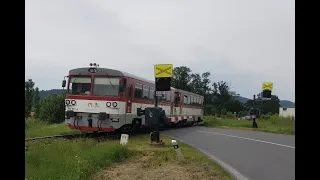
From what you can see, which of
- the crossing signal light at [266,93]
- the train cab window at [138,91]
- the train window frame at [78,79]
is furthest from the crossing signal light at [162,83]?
the crossing signal light at [266,93]

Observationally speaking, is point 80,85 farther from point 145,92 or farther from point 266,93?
point 266,93

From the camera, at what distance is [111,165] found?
9641 mm

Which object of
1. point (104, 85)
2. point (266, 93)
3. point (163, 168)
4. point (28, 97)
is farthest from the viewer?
point (28, 97)

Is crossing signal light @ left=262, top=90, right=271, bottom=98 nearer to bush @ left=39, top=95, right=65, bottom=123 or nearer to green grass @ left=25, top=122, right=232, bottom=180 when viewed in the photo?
green grass @ left=25, top=122, right=232, bottom=180

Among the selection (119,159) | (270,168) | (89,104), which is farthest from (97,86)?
(270,168)

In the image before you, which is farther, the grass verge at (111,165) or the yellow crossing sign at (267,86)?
the yellow crossing sign at (267,86)

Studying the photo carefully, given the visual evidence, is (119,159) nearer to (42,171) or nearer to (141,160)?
(141,160)

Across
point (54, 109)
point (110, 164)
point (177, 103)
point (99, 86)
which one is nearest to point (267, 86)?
point (177, 103)

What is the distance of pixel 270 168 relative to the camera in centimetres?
1005

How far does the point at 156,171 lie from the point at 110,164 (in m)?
1.43

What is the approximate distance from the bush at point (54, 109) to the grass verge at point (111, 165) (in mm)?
22131

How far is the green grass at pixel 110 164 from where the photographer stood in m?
7.71

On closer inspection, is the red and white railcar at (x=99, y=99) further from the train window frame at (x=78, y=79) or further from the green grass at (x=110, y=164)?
the green grass at (x=110, y=164)
